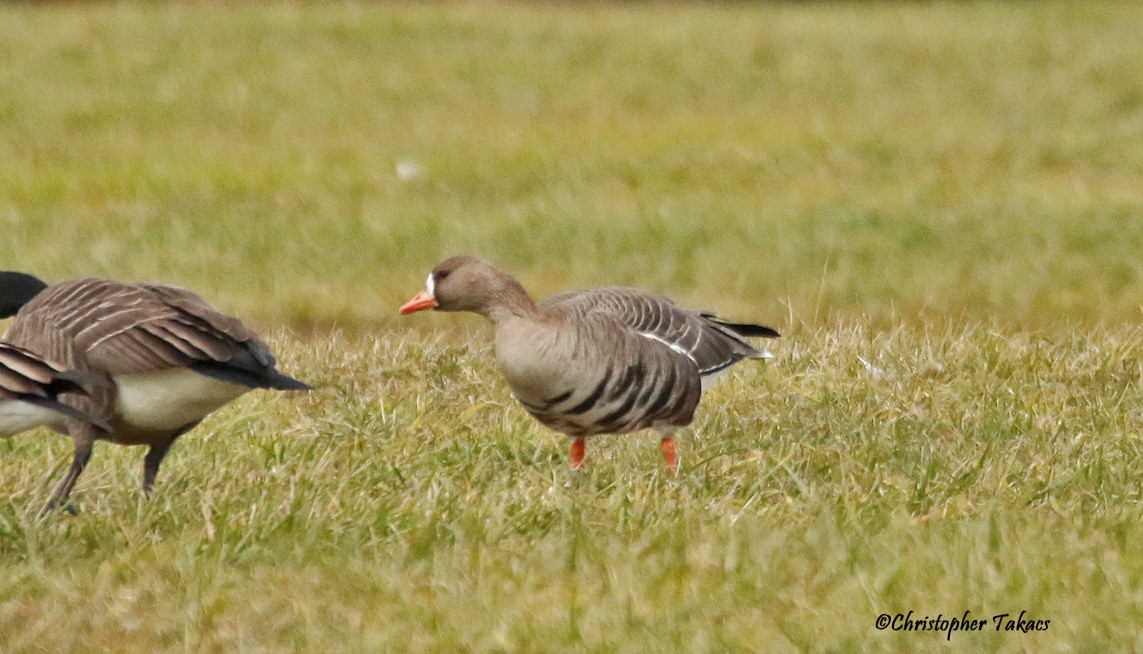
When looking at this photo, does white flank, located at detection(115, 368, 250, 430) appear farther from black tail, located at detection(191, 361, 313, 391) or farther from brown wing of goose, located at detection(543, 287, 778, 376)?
brown wing of goose, located at detection(543, 287, 778, 376)

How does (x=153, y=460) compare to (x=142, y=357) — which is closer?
(x=142, y=357)

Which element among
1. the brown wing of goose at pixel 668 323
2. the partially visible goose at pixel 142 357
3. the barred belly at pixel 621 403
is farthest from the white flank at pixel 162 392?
the brown wing of goose at pixel 668 323

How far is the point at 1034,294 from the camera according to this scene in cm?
1109

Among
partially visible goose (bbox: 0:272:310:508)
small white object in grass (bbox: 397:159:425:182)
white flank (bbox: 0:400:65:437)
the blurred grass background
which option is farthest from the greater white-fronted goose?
small white object in grass (bbox: 397:159:425:182)

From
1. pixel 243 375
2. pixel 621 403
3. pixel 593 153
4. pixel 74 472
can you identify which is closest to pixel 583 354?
pixel 621 403

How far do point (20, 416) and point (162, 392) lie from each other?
0.47m

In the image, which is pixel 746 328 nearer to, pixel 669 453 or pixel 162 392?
pixel 669 453

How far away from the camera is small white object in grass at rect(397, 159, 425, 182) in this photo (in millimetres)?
14312

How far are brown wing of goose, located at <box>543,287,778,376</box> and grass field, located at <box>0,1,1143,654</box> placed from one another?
0.33 m

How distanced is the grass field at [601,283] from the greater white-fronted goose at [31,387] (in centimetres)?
31

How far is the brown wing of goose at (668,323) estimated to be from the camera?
6797 mm

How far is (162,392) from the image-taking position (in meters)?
5.82

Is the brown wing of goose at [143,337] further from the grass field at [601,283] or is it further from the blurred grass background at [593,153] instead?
the blurred grass background at [593,153]

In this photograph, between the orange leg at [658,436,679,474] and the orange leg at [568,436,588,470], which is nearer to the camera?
the orange leg at [658,436,679,474]
